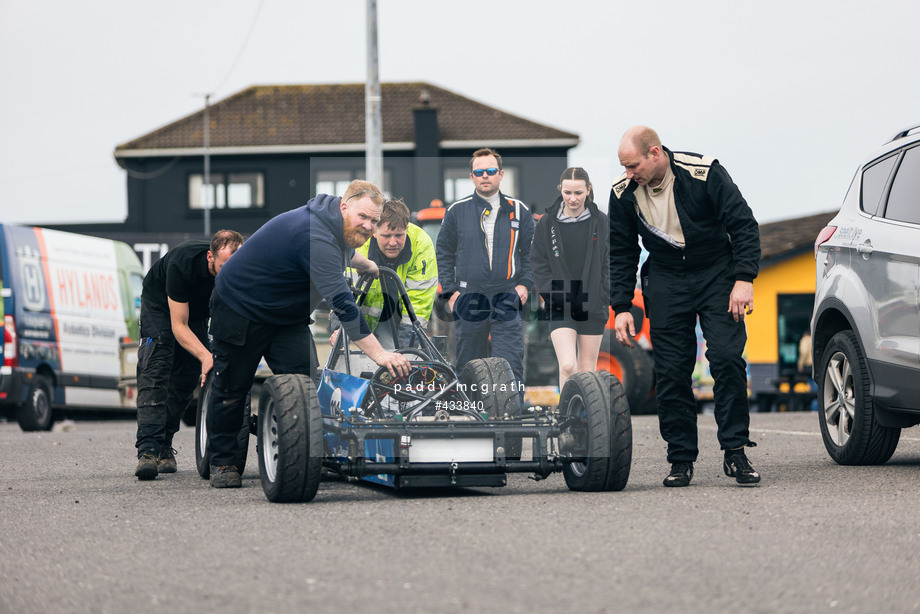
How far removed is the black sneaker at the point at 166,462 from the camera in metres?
9.47

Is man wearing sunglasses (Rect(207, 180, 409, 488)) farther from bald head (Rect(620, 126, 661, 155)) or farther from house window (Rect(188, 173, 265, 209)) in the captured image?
house window (Rect(188, 173, 265, 209))

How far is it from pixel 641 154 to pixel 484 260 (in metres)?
1.92

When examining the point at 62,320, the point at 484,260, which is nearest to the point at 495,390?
the point at 484,260

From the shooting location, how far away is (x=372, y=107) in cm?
2295

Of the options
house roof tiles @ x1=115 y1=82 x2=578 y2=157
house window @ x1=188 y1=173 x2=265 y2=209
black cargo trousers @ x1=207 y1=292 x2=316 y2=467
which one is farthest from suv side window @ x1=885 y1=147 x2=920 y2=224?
house window @ x1=188 y1=173 x2=265 y2=209

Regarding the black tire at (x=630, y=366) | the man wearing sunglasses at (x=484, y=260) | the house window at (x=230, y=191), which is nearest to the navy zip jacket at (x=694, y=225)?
the man wearing sunglasses at (x=484, y=260)

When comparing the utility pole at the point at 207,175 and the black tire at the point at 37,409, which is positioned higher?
the utility pole at the point at 207,175

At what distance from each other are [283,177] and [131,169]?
17.0 ft

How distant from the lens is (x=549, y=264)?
8938 millimetres

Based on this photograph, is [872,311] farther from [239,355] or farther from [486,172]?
[239,355]

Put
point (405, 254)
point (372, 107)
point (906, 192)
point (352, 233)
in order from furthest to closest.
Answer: point (372, 107) → point (405, 254) → point (906, 192) → point (352, 233)

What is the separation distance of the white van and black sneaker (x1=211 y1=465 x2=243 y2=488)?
1031 centimetres

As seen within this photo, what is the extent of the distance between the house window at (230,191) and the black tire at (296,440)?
40737mm

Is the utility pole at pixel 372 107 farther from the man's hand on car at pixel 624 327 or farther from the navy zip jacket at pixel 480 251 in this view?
the man's hand on car at pixel 624 327
